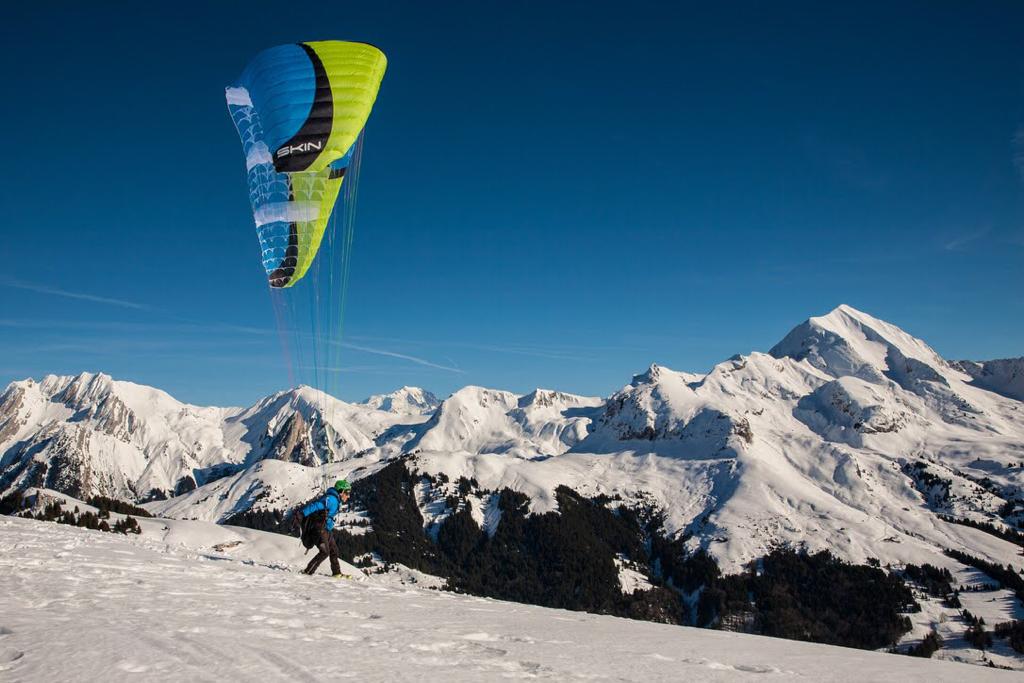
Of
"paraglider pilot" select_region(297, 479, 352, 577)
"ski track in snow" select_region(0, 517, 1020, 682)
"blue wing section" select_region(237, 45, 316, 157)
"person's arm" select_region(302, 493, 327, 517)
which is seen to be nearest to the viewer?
"ski track in snow" select_region(0, 517, 1020, 682)

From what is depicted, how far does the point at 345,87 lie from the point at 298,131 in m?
2.28

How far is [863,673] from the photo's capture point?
7965mm

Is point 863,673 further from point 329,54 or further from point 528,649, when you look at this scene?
point 329,54

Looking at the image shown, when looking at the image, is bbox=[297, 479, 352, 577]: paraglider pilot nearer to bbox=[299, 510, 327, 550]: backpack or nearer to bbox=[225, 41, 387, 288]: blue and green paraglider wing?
bbox=[299, 510, 327, 550]: backpack

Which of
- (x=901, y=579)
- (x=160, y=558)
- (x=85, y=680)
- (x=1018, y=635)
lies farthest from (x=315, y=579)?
(x=901, y=579)

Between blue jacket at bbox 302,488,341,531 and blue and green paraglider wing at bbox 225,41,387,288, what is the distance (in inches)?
327

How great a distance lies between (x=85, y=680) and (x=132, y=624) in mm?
3011

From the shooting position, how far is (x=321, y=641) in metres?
7.61

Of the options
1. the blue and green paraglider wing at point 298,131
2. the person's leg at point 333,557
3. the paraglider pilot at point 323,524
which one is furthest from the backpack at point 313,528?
the blue and green paraglider wing at point 298,131

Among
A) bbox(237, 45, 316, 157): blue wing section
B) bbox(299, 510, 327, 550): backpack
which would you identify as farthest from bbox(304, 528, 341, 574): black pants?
bbox(237, 45, 316, 157): blue wing section

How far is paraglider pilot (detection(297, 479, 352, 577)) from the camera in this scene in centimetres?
1758

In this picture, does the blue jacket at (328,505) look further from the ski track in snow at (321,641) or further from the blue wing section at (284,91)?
the blue wing section at (284,91)

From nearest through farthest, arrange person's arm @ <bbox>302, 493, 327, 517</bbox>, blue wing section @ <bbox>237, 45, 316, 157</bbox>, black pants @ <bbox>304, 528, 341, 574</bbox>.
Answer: black pants @ <bbox>304, 528, 341, 574</bbox> < person's arm @ <bbox>302, 493, 327, 517</bbox> < blue wing section @ <bbox>237, 45, 316, 157</bbox>

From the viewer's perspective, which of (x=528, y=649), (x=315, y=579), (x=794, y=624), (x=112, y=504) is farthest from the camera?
(x=794, y=624)
